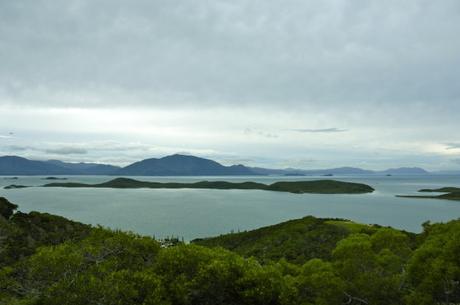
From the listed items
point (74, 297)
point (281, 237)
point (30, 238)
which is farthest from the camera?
point (281, 237)

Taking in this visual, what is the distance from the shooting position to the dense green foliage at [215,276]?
13000 mm

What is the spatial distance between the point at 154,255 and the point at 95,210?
373 ft

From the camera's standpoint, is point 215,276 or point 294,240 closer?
point 215,276

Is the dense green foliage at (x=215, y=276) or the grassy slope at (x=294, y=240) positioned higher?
the dense green foliage at (x=215, y=276)

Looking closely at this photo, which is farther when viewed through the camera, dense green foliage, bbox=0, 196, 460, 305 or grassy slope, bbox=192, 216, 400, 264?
grassy slope, bbox=192, 216, 400, 264

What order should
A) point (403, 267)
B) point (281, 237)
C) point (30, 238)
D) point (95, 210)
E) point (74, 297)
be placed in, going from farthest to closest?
A: point (95, 210), point (281, 237), point (30, 238), point (403, 267), point (74, 297)

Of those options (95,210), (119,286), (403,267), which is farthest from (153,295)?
(95,210)

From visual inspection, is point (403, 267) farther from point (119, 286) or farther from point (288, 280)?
point (119, 286)

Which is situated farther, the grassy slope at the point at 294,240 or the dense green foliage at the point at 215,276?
the grassy slope at the point at 294,240

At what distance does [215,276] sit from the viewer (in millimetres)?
14930

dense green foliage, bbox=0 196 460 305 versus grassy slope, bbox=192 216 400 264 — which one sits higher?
dense green foliage, bbox=0 196 460 305

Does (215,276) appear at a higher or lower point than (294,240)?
higher

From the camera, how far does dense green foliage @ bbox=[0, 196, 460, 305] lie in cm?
1300

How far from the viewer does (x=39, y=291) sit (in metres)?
13.1
